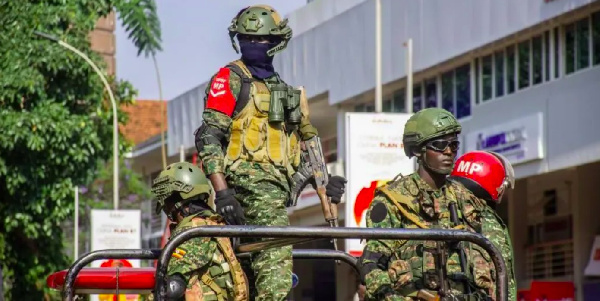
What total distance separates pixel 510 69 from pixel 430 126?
2370 centimetres

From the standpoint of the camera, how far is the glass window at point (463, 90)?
1323 inches

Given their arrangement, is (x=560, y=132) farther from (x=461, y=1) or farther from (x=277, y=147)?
(x=277, y=147)

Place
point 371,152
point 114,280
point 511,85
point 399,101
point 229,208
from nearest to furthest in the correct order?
1. point 114,280
2. point 229,208
3. point 371,152
4. point 511,85
5. point 399,101

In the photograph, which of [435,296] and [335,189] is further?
[335,189]

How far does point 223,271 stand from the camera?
28.7 ft

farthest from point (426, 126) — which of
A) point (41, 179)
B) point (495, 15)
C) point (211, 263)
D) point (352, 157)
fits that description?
point (495, 15)

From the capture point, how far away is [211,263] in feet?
28.6

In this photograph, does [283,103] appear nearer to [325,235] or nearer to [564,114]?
[325,235]

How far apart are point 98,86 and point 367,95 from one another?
9.53m

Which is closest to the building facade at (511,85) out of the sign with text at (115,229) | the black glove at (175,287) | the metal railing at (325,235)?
the sign with text at (115,229)

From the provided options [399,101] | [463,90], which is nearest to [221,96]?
[463,90]

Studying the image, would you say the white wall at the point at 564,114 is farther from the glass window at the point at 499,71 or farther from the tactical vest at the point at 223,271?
the tactical vest at the point at 223,271

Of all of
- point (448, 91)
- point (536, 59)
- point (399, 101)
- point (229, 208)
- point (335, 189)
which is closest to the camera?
point (229, 208)

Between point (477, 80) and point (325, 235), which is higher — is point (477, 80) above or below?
above
